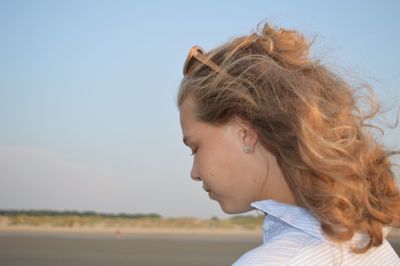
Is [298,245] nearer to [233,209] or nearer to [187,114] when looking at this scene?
[233,209]

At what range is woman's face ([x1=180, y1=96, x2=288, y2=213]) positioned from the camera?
1848mm

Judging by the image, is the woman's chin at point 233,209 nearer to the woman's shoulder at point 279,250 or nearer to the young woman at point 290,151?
the young woman at point 290,151

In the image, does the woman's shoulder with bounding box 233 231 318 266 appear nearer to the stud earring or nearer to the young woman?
the young woman

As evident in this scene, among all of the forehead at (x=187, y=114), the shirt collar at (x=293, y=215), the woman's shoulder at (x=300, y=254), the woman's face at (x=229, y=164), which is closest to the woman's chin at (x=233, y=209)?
the woman's face at (x=229, y=164)

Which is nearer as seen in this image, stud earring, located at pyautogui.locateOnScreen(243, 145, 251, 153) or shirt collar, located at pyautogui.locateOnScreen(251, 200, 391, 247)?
shirt collar, located at pyautogui.locateOnScreen(251, 200, 391, 247)

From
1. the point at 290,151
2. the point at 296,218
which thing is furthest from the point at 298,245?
the point at 290,151

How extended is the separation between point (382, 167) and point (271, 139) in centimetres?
49

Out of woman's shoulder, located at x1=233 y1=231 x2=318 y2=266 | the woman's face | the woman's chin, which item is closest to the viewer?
woman's shoulder, located at x1=233 y1=231 x2=318 y2=266

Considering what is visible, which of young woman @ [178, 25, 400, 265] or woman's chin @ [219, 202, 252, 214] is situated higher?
young woman @ [178, 25, 400, 265]

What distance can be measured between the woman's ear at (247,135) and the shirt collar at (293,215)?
0.61ft

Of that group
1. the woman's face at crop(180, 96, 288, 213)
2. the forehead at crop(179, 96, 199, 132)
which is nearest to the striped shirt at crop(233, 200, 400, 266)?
the woman's face at crop(180, 96, 288, 213)

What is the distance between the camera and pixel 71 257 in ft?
54.0

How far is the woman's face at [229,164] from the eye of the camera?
1.85m

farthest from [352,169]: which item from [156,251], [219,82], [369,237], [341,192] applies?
[156,251]
